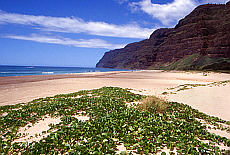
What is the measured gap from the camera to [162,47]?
14350 cm

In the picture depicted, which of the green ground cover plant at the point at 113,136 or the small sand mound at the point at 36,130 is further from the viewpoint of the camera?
the small sand mound at the point at 36,130

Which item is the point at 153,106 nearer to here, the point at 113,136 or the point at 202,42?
the point at 113,136

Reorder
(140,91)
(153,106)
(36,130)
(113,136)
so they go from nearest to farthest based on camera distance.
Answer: (113,136) < (36,130) < (153,106) < (140,91)

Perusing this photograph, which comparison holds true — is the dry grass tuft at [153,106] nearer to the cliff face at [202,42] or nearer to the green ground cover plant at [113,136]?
the green ground cover plant at [113,136]

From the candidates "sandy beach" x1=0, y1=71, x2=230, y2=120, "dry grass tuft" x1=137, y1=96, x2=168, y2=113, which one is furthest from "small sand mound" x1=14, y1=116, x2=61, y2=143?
"sandy beach" x1=0, y1=71, x2=230, y2=120

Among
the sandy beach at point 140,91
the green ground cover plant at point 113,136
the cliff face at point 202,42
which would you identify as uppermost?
the cliff face at point 202,42

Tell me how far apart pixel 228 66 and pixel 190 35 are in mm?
57150

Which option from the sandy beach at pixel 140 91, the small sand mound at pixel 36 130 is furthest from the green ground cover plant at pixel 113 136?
the sandy beach at pixel 140 91

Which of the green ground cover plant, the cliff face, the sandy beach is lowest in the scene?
the sandy beach

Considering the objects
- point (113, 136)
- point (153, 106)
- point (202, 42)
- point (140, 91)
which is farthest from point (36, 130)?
point (202, 42)

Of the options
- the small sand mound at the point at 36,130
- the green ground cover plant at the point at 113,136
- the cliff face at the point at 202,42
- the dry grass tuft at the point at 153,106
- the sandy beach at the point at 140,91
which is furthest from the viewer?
the cliff face at the point at 202,42

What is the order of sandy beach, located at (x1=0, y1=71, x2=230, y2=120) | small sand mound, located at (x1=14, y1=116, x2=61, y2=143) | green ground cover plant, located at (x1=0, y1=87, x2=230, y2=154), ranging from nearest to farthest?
green ground cover plant, located at (x1=0, y1=87, x2=230, y2=154) → small sand mound, located at (x1=14, y1=116, x2=61, y2=143) → sandy beach, located at (x1=0, y1=71, x2=230, y2=120)

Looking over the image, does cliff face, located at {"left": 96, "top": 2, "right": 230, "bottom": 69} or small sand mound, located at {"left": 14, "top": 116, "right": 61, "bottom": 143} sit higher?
cliff face, located at {"left": 96, "top": 2, "right": 230, "bottom": 69}

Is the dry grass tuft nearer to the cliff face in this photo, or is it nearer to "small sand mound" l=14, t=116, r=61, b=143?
"small sand mound" l=14, t=116, r=61, b=143
